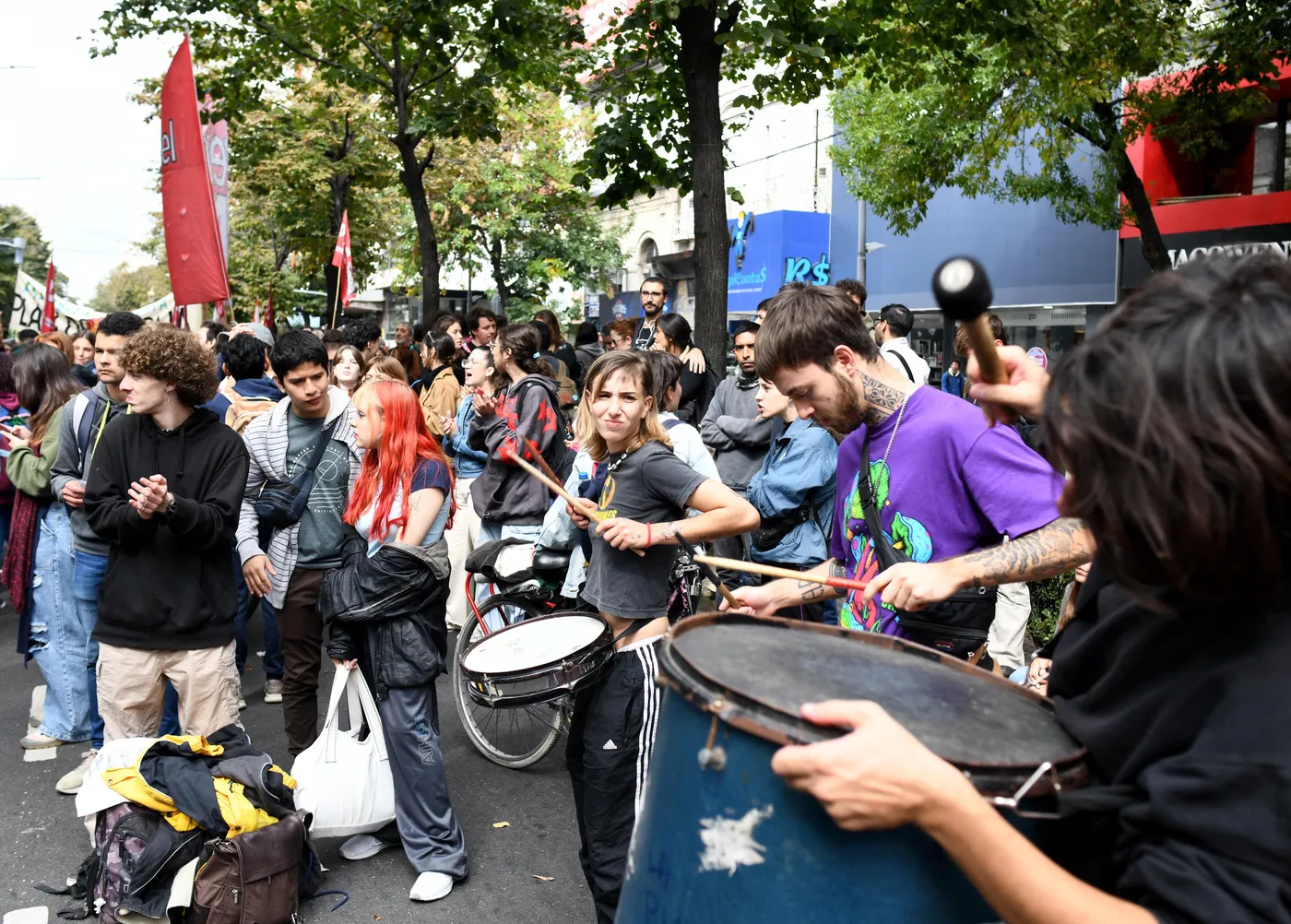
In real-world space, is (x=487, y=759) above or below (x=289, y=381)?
below

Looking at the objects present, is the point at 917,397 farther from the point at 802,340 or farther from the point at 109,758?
the point at 109,758

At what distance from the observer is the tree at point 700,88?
8.22 m

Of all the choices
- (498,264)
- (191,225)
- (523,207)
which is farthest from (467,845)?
(498,264)

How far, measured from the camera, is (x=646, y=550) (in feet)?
11.1

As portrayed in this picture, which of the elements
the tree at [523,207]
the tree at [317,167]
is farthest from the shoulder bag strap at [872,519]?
the tree at [523,207]

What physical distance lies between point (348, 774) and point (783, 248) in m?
25.7

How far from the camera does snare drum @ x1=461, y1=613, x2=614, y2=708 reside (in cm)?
343

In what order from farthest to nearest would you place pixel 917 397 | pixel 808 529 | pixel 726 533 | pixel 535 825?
1. pixel 808 529
2. pixel 535 825
3. pixel 726 533
4. pixel 917 397

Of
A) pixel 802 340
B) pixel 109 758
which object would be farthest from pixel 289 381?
pixel 802 340

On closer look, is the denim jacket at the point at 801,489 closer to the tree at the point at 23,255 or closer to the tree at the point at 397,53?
the tree at the point at 397,53

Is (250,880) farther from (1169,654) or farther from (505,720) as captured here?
(1169,654)

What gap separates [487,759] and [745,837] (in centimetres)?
438

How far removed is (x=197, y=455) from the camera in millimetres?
4270

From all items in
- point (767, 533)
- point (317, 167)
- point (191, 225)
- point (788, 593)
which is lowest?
point (767, 533)
